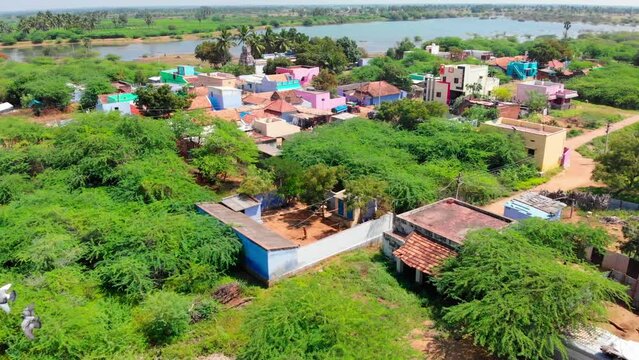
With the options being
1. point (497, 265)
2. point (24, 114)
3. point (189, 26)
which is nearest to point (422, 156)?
point (497, 265)

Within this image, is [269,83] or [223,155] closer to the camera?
[223,155]

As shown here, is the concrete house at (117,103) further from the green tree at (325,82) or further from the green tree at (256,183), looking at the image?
the green tree at (256,183)

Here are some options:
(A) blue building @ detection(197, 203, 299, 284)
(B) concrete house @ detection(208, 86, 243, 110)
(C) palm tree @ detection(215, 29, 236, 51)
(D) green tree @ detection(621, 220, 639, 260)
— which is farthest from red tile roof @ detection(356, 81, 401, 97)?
(D) green tree @ detection(621, 220, 639, 260)

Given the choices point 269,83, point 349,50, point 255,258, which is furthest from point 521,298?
point 349,50

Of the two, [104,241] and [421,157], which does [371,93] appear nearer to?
[421,157]

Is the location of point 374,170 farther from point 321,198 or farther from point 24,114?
point 24,114

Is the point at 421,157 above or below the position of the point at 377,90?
below
